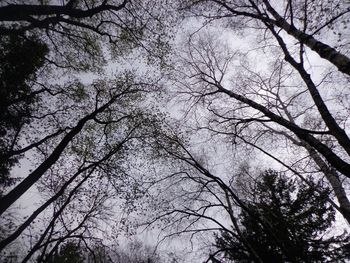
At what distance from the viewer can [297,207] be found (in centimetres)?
905

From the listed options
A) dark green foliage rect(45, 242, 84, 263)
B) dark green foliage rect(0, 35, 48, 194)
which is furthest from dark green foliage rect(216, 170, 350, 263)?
dark green foliage rect(0, 35, 48, 194)

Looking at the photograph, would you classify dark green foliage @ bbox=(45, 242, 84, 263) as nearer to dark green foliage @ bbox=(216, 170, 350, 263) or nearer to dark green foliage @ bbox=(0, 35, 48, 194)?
dark green foliage @ bbox=(0, 35, 48, 194)

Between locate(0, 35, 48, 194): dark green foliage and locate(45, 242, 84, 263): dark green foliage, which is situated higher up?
locate(0, 35, 48, 194): dark green foliage

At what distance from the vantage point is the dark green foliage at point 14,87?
7824mm

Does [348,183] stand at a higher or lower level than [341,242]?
higher

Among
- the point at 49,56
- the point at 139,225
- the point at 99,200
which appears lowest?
the point at 139,225

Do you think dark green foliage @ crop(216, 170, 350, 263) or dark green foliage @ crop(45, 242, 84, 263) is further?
dark green foliage @ crop(45, 242, 84, 263)

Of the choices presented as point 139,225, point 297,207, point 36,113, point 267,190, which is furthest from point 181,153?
point 36,113

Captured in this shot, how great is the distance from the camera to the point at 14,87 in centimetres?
802

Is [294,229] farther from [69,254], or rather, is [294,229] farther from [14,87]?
[14,87]

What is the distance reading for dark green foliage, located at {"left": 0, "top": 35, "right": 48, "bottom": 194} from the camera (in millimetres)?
7824

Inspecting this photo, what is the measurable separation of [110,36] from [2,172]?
21.8ft

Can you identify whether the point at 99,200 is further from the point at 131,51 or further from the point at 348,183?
the point at 348,183

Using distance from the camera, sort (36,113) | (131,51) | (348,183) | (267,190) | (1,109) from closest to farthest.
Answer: (1,109)
(348,183)
(36,113)
(267,190)
(131,51)
